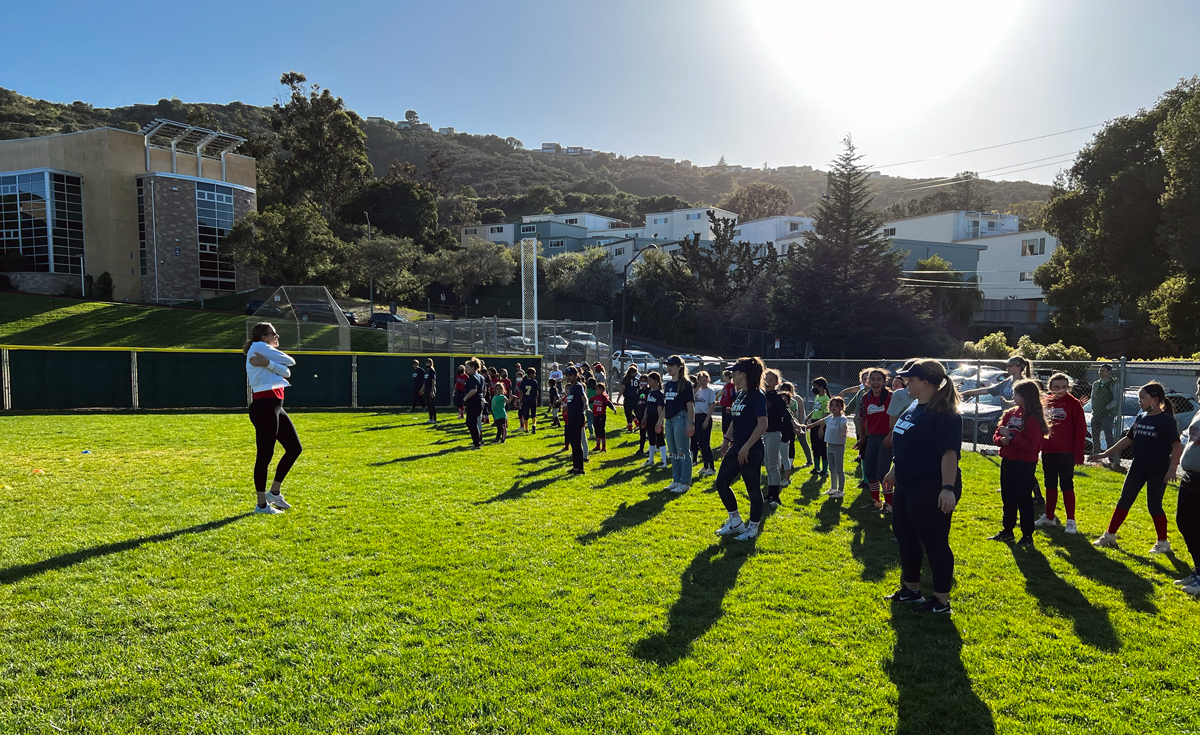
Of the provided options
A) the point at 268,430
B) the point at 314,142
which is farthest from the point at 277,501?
the point at 314,142

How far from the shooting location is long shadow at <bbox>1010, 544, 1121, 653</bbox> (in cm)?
440

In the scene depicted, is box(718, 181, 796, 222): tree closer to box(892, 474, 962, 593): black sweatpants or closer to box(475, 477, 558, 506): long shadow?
box(475, 477, 558, 506): long shadow

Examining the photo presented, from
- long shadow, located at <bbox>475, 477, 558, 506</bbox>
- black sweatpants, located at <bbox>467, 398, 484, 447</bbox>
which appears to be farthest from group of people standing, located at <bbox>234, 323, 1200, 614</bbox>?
black sweatpants, located at <bbox>467, 398, 484, 447</bbox>

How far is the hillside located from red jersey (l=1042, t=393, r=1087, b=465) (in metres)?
100

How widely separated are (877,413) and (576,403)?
4496mm

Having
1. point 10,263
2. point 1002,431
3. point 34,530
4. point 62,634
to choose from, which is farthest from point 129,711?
point 10,263

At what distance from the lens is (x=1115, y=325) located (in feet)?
141

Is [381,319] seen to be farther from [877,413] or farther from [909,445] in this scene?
[909,445]

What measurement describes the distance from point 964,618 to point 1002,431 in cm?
278

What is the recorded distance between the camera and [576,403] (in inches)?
408

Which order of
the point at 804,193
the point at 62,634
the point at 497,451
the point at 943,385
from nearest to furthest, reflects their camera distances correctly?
the point at 62,634, the point at 943,385, the point at 497,451, the point at 804,193

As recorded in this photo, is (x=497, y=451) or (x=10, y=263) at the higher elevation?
(x=10, y=263)

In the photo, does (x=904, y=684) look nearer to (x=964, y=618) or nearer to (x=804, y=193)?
(x=964, y=618)

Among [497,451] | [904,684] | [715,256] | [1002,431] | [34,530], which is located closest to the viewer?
[904,684]
